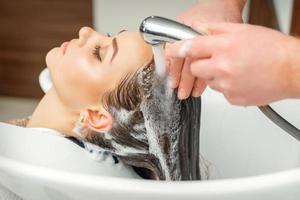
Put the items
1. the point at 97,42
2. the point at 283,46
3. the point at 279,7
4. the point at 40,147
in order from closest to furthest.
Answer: the point at 283,46 → the point at 40,147 → the point at 97,42 → the point at 279,7

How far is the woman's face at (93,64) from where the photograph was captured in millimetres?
951

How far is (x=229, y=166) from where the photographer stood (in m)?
1.08

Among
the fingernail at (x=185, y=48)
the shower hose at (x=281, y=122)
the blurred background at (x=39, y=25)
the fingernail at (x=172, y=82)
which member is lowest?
the blurred background at (x=39, y=25)

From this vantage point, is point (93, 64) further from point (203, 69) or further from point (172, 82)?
point (203, 69)

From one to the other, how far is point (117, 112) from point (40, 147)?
0.14m

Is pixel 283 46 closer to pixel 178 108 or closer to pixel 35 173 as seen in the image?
pixel 178 108

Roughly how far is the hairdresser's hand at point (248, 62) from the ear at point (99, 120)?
0.24 meters

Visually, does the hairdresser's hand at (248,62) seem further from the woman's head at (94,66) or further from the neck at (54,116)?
the neck at (54,116)

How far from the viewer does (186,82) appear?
84cm

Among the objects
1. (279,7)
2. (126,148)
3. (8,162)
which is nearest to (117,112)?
(126,148)

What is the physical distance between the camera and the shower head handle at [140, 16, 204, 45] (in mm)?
738

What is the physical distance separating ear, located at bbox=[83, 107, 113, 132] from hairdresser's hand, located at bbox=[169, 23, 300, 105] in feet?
0.78

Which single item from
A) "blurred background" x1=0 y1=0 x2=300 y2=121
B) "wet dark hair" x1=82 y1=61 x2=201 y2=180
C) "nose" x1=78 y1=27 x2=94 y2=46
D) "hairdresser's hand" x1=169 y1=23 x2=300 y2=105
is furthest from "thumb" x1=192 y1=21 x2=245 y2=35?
"blurred background" x1=0 y1=0 x2=300 y2=121

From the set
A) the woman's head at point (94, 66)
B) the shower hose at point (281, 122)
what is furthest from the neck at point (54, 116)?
the shower hose at point (281, 122)
